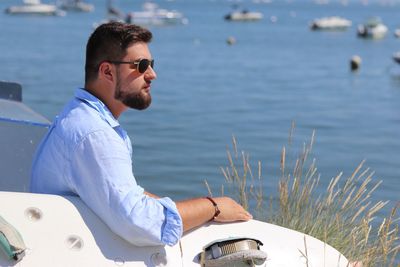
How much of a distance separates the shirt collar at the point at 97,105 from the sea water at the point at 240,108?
2.18 meters

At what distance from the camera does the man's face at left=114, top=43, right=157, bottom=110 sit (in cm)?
328

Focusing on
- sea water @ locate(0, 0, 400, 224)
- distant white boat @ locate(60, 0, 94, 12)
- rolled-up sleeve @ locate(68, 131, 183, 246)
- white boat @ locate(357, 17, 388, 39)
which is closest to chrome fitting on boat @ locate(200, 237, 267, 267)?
rolled-up sleeve @ locate(68, 131, 183, 246)

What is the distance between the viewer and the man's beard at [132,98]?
10.8 ft

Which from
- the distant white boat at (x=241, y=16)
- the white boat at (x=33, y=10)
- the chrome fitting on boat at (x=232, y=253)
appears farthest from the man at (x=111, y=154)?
the distant white boat at (x=241, y=16)

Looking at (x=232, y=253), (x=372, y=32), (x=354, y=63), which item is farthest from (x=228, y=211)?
(x=372, y=32)

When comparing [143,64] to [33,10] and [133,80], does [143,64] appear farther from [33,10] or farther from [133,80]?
[33,10]

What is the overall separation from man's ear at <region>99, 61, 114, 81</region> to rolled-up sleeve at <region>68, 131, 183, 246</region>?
0.25 meters

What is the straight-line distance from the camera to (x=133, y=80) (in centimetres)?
332

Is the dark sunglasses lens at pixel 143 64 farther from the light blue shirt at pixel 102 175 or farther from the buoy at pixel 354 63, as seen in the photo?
the buoy at pixel 354 63

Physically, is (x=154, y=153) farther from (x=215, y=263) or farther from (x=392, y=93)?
(x=392, y=93)

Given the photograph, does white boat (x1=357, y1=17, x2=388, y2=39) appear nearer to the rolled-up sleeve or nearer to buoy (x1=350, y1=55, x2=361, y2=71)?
buoy (x1=350, y1=55, x2=361, y2=71)

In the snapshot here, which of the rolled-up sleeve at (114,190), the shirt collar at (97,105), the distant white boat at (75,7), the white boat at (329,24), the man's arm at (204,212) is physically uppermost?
the shirt collar at (97,105)

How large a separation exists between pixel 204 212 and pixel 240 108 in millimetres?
18395

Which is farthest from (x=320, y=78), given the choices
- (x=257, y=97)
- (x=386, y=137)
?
(x=386, y=137)
